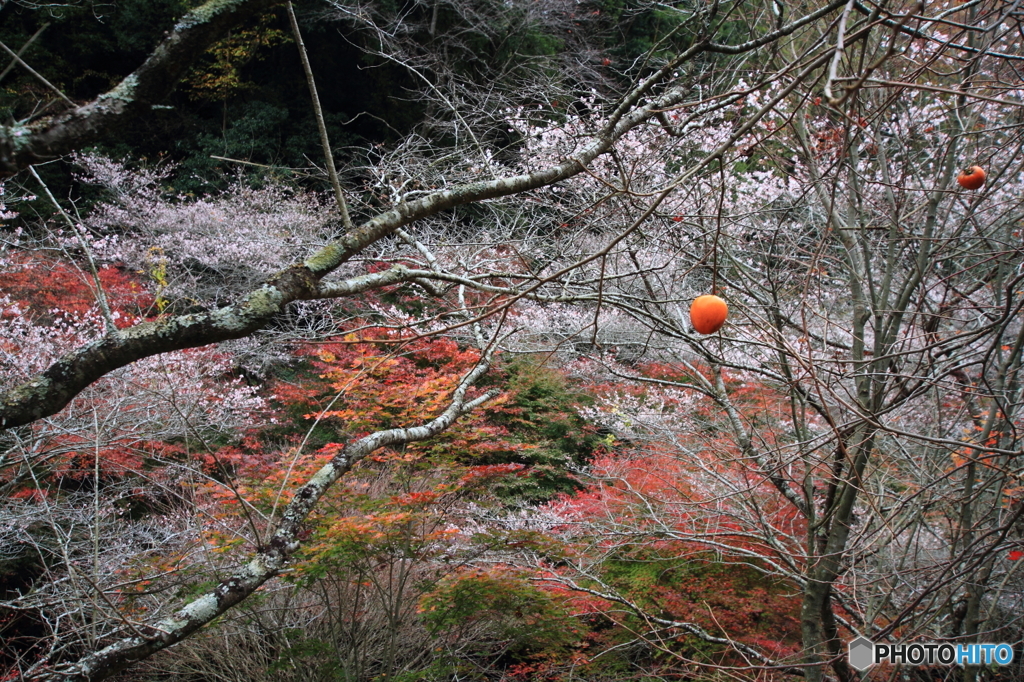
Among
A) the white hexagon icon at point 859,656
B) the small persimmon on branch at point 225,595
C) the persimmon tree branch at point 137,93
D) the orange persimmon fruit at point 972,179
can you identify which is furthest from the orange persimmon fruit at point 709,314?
the white hexagon icon at point 859,656

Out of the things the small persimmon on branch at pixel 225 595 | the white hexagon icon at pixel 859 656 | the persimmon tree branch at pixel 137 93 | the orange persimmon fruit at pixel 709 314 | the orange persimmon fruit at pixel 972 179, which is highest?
the persimmon tree branch at pixel 137 93

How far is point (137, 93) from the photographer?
3.84 ft

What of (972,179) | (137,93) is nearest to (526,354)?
(972,179)

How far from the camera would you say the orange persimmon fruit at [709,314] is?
994 mm

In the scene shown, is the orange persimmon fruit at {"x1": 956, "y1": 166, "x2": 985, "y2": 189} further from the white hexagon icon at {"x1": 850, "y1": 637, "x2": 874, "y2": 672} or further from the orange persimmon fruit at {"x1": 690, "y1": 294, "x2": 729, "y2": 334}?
the white hexagon icon at {"x1": 850, "y1": 637, "x2": 874, "y2": 672}

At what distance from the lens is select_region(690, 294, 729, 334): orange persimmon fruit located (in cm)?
99

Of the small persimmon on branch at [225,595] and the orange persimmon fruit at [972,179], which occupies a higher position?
the orange persimmon fruit at [972,179]

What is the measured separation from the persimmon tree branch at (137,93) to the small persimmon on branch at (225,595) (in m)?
1.35

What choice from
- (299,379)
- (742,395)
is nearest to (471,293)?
(299,379)

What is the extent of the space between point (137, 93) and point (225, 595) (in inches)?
67.4

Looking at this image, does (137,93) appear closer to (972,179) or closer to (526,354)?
(972,179)

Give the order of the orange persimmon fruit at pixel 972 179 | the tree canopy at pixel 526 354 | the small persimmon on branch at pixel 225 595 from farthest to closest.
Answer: the small persimmon on branch at pixel 225 595, the tree canopy at pixel 526 354, the orange persimmon fruit at pixel 972 179

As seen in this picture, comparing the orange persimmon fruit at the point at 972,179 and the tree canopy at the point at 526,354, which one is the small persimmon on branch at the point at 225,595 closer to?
the tree canopy at the point at 526,354

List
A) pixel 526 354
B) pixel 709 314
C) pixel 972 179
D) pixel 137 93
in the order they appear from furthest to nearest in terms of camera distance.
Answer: pixel 526 354
pixel 972 179
pixel 137 93
pixel 709 314
